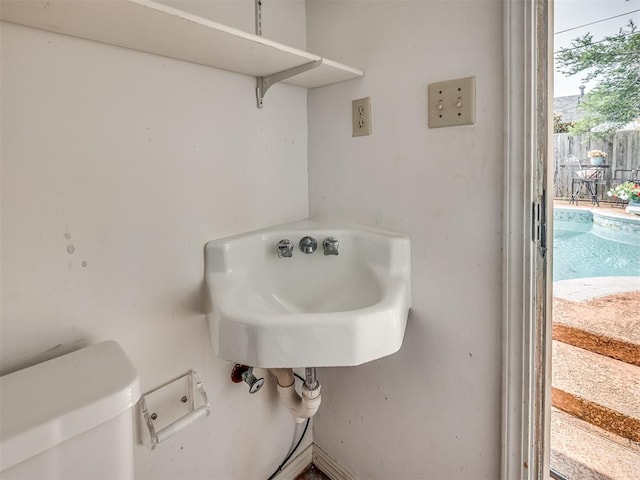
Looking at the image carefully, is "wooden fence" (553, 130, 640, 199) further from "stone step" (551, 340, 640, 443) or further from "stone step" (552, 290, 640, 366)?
"stone step" (551, 340, 640, 443)

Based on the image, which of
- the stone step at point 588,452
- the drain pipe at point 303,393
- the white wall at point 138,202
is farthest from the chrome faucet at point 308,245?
the stone step at point 588,452

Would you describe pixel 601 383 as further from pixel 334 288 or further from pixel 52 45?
pixel 52 45

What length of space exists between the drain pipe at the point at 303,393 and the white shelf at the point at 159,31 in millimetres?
827

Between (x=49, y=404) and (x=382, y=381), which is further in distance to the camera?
(x=382, y=381)

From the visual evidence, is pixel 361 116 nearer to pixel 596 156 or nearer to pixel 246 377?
pixel 596 156

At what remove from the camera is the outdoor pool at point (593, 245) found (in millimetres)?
693

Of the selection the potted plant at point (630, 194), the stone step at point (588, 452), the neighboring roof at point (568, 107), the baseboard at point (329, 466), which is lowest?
the baseboard at point (329, 466)

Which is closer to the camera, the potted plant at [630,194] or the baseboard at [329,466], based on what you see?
the potted plant at [630,194]

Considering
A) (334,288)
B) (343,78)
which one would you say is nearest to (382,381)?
(334,288)

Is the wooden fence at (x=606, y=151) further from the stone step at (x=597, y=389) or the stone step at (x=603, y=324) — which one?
the stone step at (x=597, y=389)

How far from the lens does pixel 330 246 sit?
1.02 m

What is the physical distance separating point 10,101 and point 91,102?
131mm

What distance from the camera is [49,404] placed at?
52 cm

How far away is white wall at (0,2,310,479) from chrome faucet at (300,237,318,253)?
0.16 meters
